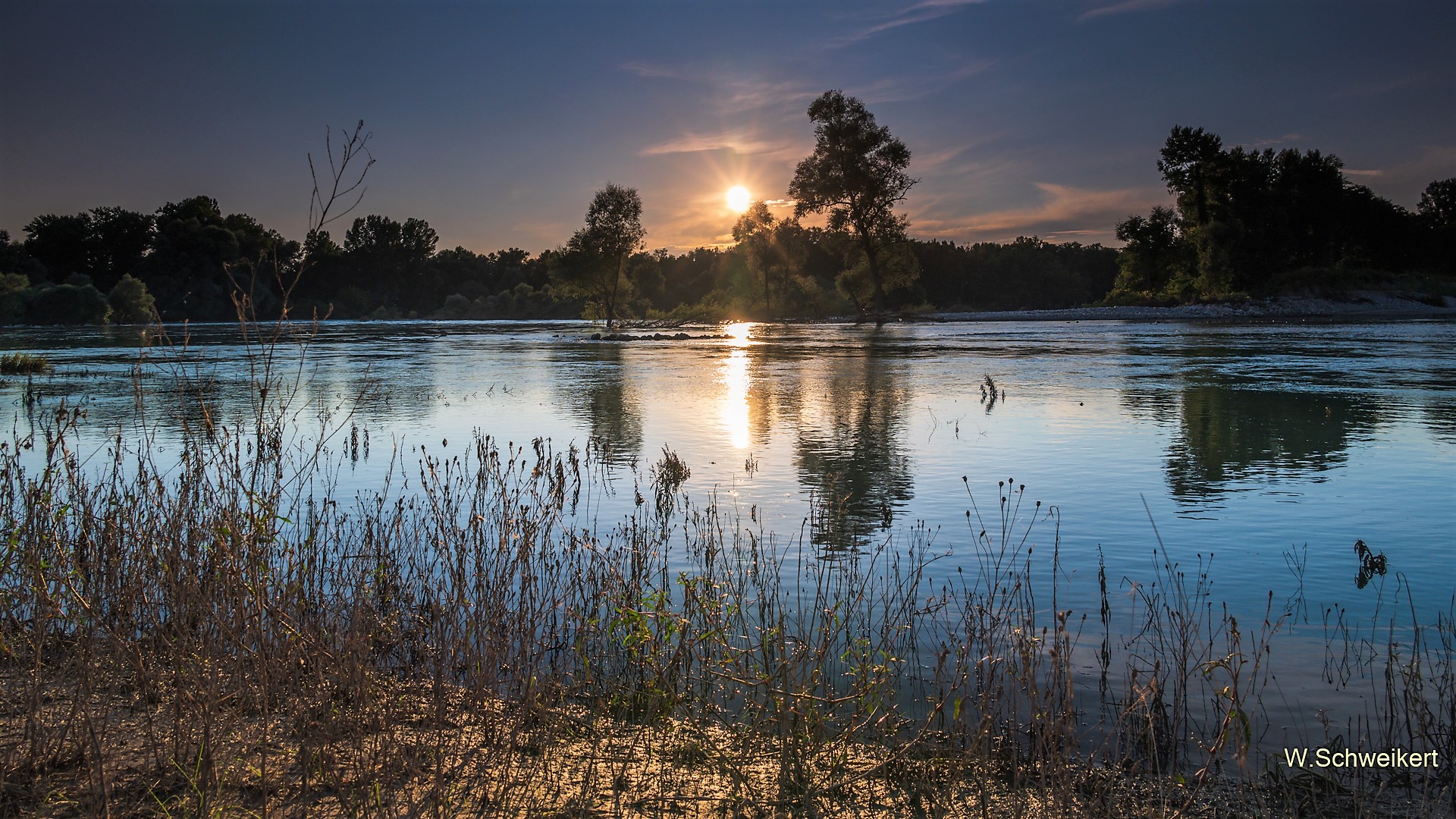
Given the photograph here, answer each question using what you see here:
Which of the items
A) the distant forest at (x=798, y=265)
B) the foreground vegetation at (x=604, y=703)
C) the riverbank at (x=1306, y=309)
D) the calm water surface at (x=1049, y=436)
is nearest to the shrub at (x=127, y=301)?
the distant forest at (x=798, y=265)

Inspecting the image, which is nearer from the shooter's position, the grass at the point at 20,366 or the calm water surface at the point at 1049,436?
the calm water surface at the point at 1049,436

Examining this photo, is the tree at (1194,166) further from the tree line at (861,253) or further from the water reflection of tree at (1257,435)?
the water reflection of tree at (1257,435)

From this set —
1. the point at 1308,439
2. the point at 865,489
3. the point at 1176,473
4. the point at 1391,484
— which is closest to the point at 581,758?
the point at 865,489

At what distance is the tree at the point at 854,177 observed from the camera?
233 feet

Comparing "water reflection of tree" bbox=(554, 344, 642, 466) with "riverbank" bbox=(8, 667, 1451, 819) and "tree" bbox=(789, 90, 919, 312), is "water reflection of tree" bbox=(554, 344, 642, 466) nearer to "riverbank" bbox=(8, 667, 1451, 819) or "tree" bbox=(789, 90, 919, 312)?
"riverbank" bbox=(8, 667, 1451, 819)

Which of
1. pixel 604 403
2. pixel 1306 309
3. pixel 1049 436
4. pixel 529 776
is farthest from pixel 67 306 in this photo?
pixel 1306 309

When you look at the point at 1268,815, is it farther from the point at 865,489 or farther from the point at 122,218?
the point at 122,218

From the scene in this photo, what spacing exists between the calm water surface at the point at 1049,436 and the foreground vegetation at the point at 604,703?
29.8 inches

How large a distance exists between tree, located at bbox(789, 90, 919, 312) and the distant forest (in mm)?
1607

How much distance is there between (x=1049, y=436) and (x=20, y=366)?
28.8 meters

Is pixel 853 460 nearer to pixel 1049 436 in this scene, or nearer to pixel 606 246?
pixel 1049 436

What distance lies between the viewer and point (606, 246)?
83.0 metres

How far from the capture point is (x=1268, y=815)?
3906mm

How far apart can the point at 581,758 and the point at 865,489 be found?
7232 millimetres
